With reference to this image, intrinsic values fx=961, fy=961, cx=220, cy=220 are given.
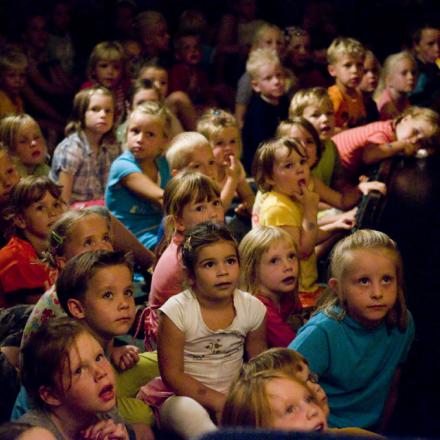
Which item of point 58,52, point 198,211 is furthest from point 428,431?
point 58,52

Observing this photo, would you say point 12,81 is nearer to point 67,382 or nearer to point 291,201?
point 291,201

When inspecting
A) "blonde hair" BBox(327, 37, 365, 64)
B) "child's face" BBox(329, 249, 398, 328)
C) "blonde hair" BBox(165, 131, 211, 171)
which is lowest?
"child's face" BBox(329, 249, 398, 328)

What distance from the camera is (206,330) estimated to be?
2820mm

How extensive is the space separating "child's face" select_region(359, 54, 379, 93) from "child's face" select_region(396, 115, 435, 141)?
1.28 metres

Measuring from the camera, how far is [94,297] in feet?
8.86

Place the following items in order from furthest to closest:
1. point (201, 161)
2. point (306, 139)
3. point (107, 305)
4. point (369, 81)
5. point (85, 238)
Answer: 1. point (369, 81)
2. point (306, 139)
3. point (201, 161)
4. point (85, 238)
5. point (107, 305)

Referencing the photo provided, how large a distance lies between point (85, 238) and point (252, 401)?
121 centimetres

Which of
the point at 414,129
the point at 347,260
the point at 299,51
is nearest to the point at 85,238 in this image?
the point at 347,260

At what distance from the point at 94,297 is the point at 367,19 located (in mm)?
5436

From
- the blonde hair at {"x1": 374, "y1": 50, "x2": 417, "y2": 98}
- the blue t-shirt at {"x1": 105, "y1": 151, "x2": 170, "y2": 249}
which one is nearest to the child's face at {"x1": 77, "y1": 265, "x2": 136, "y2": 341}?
the blue t-shirt at {"x1": 105, "y1": 151, "x2": 170, "y2": 249}

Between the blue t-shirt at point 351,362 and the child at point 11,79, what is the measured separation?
3.31 m

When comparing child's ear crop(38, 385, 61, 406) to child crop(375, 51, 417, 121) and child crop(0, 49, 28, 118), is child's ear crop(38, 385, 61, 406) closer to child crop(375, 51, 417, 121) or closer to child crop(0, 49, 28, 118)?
child crop(0, 49, 28, 118)

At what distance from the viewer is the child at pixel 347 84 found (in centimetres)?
566

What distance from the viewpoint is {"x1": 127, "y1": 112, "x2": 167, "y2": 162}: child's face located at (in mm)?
4430
